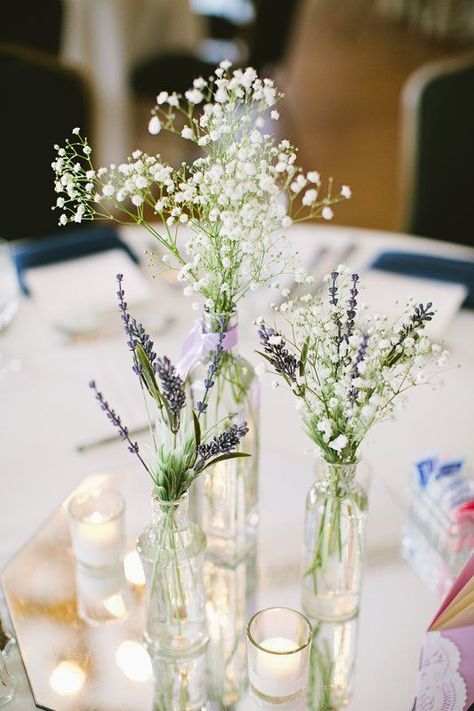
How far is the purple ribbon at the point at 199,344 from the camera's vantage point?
3.23 feet

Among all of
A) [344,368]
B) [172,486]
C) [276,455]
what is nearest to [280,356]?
[344,368]

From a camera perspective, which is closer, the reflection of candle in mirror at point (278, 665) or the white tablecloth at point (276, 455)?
the reflection of candle in mirror at point (278, 665)

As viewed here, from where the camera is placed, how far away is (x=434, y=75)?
2.14 meters

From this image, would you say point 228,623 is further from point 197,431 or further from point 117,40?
point 117,40

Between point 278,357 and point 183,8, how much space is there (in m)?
3.41

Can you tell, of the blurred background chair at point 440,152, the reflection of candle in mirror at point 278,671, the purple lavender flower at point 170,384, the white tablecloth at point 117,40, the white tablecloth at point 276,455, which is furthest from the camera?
the white tablecloth at point 117,40

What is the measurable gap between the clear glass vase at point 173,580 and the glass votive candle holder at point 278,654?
86mm

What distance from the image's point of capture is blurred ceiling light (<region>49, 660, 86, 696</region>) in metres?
0.97

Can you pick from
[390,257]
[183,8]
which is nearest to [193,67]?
[183,8]

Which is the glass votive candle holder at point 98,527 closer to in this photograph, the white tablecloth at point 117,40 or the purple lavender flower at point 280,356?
the purple lavender flower at point 280,356

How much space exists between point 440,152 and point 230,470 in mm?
1395

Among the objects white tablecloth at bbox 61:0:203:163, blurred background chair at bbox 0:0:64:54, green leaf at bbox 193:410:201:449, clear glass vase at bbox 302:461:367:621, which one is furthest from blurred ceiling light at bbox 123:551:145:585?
white tablecloth at bbox 61:0:203:163

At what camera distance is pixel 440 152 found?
219cm

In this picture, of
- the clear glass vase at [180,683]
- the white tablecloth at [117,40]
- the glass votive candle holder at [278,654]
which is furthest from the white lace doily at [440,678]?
the white tablecloth at [117,40]
